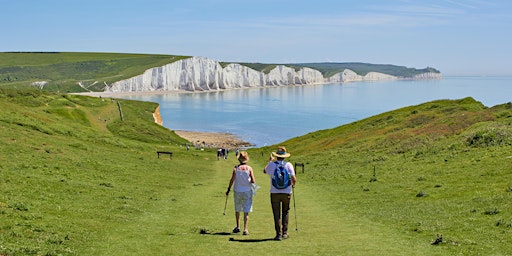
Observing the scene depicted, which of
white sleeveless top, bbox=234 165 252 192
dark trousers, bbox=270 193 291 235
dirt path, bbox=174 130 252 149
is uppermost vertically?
white sleeveless top, bbox=234 165 252 192

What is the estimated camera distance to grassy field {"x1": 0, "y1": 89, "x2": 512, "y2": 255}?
13586 millimetres

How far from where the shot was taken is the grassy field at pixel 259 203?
13.6 m

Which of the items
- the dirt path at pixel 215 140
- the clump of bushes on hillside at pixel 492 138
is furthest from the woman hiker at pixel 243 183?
the dirt path at pixel 215 140

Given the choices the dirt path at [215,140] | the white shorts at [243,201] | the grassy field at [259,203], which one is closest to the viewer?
the grassy field at [259,203]

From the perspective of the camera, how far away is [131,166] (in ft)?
120

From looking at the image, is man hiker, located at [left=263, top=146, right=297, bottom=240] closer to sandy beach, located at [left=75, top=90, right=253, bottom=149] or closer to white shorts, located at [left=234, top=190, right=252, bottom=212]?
white shorts, located at [left=234, top=190, right=252, bottom=212]

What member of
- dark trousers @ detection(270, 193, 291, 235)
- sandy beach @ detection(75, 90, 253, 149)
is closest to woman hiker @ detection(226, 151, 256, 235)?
dark trousers @ detection(270, 193, 291, 235)

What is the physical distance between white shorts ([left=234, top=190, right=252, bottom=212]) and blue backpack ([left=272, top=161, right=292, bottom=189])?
52.4 inches

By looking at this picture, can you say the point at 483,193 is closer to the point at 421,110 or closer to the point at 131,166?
the point at 131,166

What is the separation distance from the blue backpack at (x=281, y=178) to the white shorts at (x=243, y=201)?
4.36 feet

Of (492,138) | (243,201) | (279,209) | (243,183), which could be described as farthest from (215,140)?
(279,209)

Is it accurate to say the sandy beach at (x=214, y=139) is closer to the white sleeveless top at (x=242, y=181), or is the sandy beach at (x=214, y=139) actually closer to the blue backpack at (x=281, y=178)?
the white sleeveless top at (x=242, y=181)

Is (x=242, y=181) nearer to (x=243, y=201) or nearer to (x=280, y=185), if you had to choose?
(x=243, y=201)

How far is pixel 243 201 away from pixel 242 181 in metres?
0.71
